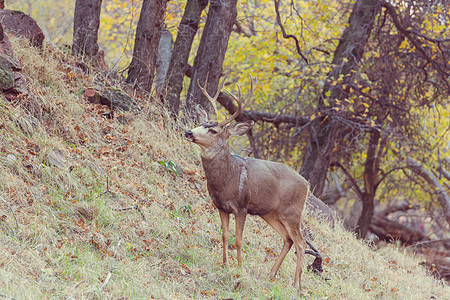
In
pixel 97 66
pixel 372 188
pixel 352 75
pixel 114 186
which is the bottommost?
pixel 372 188

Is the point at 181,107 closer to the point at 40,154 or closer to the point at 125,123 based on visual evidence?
the point at 125,123

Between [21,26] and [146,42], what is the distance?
214 cm

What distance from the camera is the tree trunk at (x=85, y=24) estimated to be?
10.1 metres

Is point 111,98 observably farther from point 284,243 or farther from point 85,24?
point 284,243

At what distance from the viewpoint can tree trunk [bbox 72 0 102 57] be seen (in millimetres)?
10117

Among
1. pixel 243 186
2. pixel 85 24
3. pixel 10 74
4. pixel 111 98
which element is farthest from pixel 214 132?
pixel 85 24

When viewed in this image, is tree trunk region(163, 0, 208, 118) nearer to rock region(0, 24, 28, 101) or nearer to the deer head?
rock region(0, 24, 28, 101)

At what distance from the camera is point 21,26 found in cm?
966

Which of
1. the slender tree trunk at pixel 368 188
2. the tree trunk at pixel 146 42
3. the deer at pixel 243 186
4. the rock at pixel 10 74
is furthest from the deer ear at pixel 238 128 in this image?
the slender tree trunk at pixel 368 188

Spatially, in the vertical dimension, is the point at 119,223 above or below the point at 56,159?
below

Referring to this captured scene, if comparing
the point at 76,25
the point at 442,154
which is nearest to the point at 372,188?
the point at 442,154

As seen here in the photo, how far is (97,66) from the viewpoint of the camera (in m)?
10.2

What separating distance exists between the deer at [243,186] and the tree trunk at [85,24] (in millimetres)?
4241

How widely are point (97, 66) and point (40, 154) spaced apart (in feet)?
11.1
